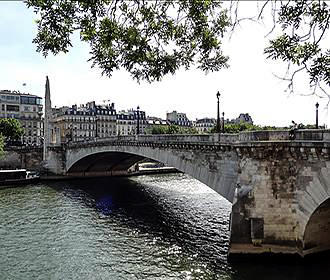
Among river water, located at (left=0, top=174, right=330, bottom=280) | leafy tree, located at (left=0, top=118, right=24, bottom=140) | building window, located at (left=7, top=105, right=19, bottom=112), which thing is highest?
building window, located at (left=7, top=105, right=19, bottom=112)

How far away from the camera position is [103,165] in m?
63.0

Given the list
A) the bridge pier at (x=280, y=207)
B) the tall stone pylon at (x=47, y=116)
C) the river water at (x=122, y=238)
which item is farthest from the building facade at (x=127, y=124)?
the bridge pier at (x=280, y=207)

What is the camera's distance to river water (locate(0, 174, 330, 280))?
17.9 metres

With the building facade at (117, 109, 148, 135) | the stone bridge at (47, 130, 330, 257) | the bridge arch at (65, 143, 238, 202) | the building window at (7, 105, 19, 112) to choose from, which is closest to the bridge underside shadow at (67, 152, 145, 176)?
the bridge arch at (65, 143, 238, 202)

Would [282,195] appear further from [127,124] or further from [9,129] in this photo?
[127,124]

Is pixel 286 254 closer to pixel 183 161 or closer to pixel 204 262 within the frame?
pixel 204 262

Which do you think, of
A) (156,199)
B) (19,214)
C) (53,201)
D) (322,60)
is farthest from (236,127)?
(322,60)

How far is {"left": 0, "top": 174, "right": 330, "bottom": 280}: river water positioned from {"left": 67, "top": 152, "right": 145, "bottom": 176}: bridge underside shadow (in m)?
15.0

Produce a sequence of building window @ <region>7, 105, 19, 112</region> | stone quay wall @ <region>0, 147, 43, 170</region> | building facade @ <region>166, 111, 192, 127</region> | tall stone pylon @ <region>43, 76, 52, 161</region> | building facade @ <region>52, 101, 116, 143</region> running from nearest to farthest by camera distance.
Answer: tall stone pylon @ <region>43, 76, 52, 161</region> < stone quay wall @ <region>0, 147, 43, 170</region> < building window @ <region>7, 105, 19, 112</region> < building facade @ <region>52, 101, 116, 143</region> < building facade @ <region>166, 111, 192, 127</region>

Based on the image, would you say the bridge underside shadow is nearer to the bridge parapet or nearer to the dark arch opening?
the bridge parapet

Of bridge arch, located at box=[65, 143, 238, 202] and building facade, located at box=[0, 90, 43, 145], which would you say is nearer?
bridge arch, located at box=[65, 143, 238, 202]

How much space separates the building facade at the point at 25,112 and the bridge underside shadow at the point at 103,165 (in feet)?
147

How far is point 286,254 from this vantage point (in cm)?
1844

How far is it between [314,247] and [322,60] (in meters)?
14.6
